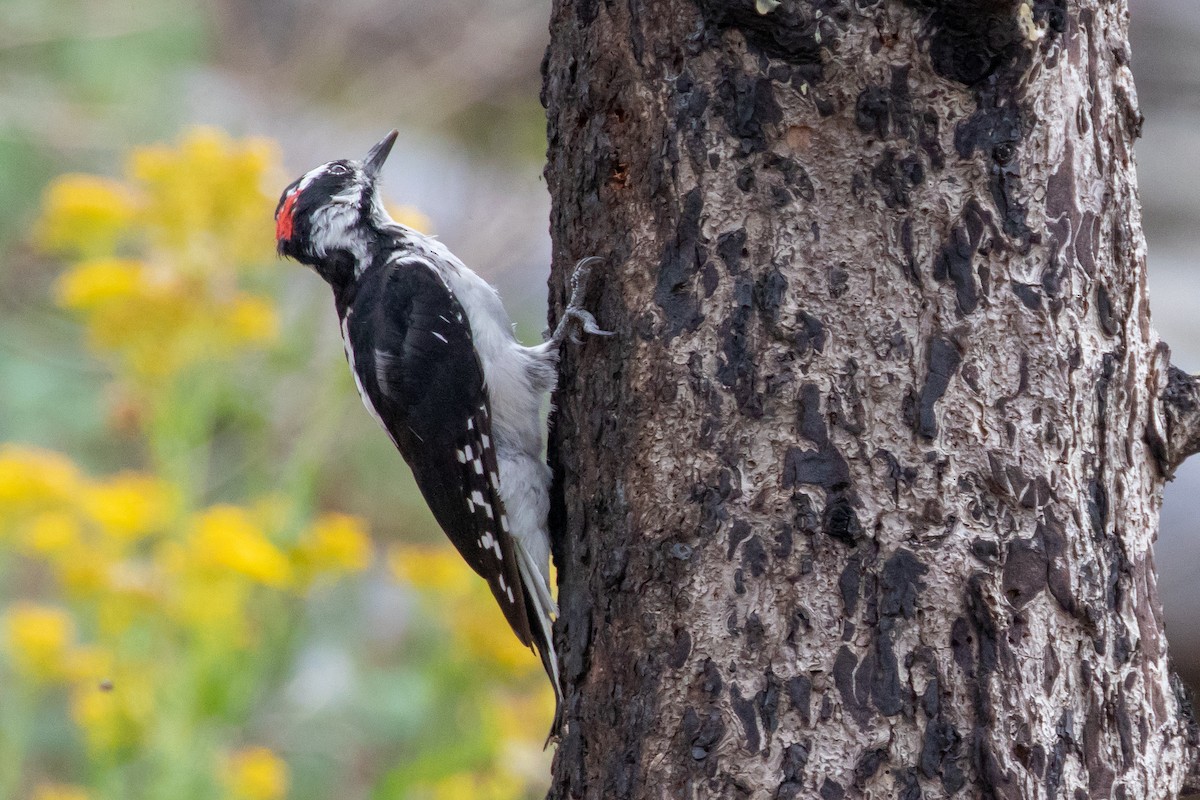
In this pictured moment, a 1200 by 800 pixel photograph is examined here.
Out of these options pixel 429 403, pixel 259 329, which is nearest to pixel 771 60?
pixel 429 403

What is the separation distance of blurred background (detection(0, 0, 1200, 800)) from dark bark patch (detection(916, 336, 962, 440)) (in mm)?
1417

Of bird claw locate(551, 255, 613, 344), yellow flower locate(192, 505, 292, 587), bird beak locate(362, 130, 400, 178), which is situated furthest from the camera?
bird beak locate(362, 130, 400, 178)

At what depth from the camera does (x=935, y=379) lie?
1564 mm

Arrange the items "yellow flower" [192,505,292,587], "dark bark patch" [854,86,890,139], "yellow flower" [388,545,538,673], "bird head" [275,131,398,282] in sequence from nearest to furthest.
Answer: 1. "dark bark patch" [854,86,890,139]
2. "yellow flower" [192,505,292,587]
3. "yellow flower" [388,545,538,673]
4. "bird head" [275,131,398,282]

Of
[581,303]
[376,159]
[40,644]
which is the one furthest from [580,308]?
[40,644]

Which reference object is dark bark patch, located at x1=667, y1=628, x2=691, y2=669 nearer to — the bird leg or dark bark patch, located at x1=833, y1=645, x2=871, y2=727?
dark bark patch, located at x1=833, y1=645, x2=871, y2=727

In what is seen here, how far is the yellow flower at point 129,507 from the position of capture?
2.46 meters

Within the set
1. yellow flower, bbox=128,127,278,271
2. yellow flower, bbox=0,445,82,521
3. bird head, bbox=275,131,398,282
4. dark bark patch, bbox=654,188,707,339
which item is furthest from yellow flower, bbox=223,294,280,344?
dark bark patch, bbox=654,188,707,339

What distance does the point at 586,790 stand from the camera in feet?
5.64

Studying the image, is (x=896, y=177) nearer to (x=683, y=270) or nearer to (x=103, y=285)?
(x=683, y=270)

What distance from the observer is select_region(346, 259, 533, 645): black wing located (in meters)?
2.52

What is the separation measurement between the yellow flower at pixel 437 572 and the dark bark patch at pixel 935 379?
152 cm

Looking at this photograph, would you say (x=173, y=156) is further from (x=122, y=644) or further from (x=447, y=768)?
(x=447, y=768)

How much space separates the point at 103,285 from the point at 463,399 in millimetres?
825
